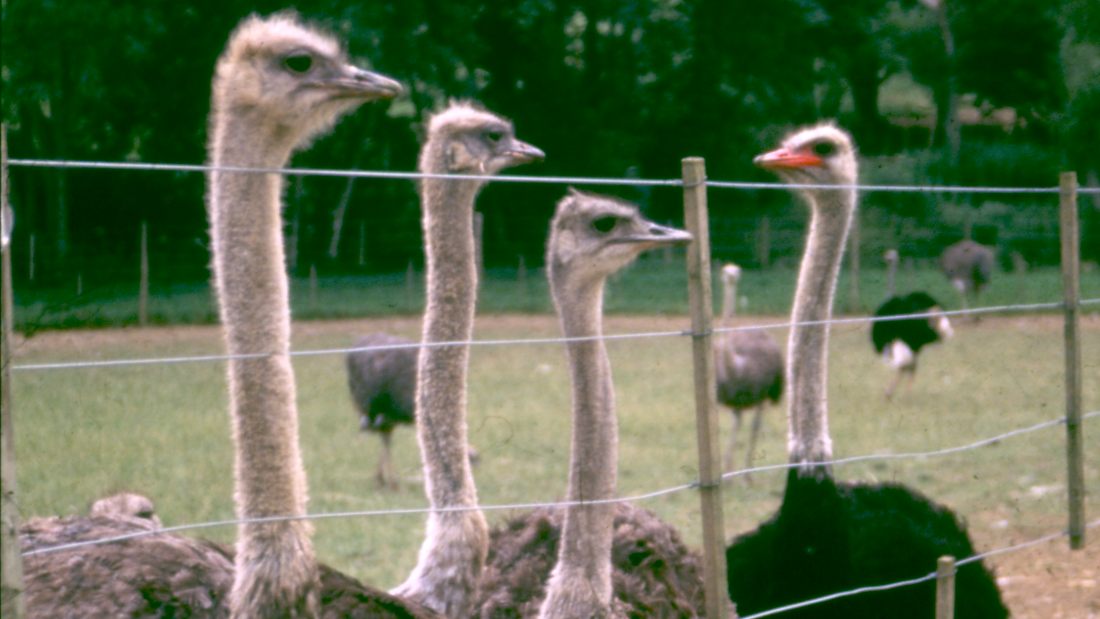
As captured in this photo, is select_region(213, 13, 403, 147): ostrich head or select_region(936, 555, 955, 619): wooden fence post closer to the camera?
select_region(213, 13, 403, 147): ostrich head

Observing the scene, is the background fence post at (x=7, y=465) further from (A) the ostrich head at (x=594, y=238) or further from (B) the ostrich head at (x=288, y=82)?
(A) the ostrich head at (x=594, y=238)

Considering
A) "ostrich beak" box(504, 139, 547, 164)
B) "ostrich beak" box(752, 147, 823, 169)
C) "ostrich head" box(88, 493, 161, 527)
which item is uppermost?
"ostrich beak" box(504, 139, 547, 164)

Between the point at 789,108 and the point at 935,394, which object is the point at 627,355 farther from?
the point at 789,108

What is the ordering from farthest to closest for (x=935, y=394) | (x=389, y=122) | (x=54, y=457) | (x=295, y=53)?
(x=389, y=122)
(x=935, y=394)
(x=54, y=457)
(x=295, y=53)

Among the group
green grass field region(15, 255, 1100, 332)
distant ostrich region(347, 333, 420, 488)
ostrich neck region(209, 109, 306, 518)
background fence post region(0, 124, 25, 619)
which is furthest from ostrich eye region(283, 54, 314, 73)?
green grass field region(15, 255, 1100, 332)

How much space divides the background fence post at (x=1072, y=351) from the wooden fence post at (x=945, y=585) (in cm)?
116

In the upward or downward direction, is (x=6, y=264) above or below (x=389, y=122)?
below

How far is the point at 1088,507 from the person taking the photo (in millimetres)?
6340

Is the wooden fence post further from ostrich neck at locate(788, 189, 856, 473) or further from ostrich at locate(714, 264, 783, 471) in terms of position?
ostrich at locate(714, 264, 783, 471)

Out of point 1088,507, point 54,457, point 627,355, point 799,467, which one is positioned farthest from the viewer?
point 627,355

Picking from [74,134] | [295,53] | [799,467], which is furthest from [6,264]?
[74,134]

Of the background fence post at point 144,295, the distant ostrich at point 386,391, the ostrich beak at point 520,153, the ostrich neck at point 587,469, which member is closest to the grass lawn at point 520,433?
the background fence post at point 144,295

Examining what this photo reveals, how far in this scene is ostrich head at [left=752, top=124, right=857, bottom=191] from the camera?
417cm

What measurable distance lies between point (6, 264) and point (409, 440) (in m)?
7.69
